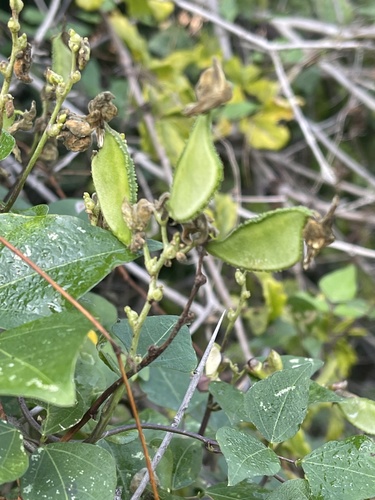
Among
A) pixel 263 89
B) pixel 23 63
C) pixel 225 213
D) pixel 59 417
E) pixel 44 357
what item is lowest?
pixel 225 213

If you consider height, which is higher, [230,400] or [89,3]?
[89,3]

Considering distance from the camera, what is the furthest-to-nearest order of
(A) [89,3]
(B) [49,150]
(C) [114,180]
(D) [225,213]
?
(A) [89,3] → (D) [225,213] → (B) [49,150] → (C) [114,180]

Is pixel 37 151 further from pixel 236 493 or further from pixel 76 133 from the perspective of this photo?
pixel 236 493

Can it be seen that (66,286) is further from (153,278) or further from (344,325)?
(344,325)

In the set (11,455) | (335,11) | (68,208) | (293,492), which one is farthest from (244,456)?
(335,11)

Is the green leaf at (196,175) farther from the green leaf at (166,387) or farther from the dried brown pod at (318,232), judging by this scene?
the green leaf at (166,387)

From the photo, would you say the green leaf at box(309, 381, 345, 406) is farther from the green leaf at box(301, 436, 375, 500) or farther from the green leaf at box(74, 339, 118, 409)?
the green leaf at box(74, 339, 118, 409)

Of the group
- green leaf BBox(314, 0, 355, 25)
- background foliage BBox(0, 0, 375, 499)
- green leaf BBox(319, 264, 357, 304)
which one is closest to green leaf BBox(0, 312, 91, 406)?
background foliage BBox(0, 0, 375, 499)
